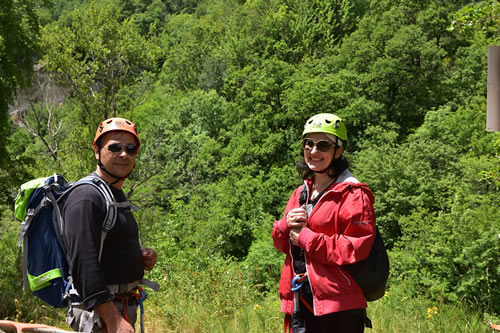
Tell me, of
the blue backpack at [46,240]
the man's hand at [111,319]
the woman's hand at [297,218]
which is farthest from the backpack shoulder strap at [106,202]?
the woman's hand at [297,218]

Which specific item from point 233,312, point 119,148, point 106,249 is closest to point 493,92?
point 119,148

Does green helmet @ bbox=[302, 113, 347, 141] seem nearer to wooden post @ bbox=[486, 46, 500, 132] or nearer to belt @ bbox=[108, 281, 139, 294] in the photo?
wooden post @ bbox=[486, 46, 500, 132]

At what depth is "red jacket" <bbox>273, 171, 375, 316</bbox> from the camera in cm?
240

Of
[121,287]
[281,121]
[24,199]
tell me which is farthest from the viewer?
[281,121]

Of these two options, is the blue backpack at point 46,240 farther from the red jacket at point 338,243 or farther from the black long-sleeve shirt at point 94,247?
the red jacket at point 338,243

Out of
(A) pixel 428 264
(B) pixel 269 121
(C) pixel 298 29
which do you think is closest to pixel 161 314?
(A) pixel 428 264

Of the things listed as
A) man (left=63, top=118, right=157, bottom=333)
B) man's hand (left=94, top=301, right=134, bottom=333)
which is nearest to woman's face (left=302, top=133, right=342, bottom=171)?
man (left=63, top=118, right=157, bottom=333)

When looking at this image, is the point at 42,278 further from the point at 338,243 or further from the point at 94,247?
the point at 338,243

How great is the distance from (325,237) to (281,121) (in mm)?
23563

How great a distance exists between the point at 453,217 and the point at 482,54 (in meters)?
16.7

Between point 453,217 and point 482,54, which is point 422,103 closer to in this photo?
point 482,54

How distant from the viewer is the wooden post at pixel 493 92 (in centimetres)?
240

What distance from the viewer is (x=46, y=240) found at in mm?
2221

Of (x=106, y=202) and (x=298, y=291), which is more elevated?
(x=106, y=202)
